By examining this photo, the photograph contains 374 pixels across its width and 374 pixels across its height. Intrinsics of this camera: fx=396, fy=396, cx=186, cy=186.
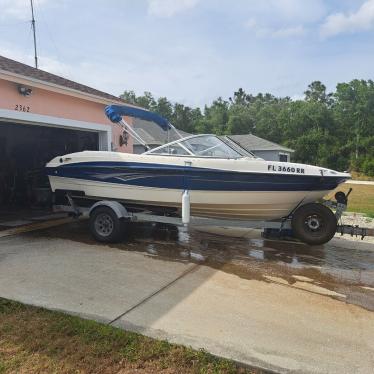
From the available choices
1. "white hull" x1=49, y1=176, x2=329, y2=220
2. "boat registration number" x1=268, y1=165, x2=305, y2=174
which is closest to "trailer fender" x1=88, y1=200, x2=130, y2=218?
"white hull" x1=49, y1=176, x2=329, y2=220

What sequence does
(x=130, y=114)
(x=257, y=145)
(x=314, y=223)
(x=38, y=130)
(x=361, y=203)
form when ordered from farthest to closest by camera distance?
1. (x=257, y=145)
2. (x=361, y=203)
3. (x=38, y=130)
4. (x=130, y=114)
5. (x=314, y=223)

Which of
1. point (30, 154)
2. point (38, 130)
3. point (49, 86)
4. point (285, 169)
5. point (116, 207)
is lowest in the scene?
point (116, 207)

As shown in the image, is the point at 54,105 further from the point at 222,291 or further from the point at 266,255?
the point at 222,291

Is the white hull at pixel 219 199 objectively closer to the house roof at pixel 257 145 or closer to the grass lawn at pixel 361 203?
the grass lawn at pixel 361 203

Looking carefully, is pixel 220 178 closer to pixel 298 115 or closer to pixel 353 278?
pixel 353 278

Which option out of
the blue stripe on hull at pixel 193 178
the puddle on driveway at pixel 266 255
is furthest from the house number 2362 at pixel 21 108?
the puddle on driveway at pixel 266 255

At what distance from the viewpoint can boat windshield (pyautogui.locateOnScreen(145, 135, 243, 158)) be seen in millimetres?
7074

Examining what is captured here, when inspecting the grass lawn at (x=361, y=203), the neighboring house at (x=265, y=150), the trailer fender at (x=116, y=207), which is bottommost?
the grass lawn at (x=361, y=203)

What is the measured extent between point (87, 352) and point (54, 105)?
24.0 feet

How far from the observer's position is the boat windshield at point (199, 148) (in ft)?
23.2

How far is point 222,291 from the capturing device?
4.88m

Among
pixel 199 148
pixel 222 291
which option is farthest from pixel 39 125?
pixel 222 291

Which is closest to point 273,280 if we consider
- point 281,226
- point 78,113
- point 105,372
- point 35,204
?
point 281,226

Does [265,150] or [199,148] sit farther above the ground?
[265,150]
